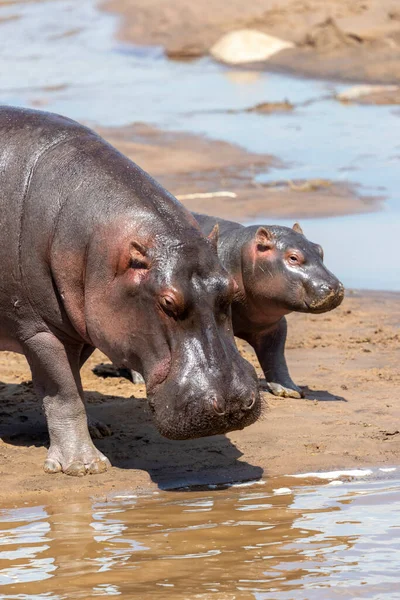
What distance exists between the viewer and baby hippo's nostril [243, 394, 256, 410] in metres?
5.89

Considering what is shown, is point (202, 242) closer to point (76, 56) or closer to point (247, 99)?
point (247, 99)

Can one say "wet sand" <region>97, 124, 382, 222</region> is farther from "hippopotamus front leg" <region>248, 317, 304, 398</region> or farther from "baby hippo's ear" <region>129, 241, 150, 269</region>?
"baby hippo's ear" <region>129, 241, 150, 269</region>

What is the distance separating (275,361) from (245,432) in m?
1.17

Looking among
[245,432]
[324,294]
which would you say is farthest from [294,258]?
[245,432]

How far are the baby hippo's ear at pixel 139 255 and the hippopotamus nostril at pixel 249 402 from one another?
0.77 m

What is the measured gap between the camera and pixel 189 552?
18.1ft

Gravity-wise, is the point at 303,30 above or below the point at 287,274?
above

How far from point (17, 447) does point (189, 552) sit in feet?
7.05

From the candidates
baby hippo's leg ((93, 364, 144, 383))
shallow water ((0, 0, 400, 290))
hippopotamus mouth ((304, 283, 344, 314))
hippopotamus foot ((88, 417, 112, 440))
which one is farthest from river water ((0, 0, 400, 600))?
shallow water ((0, 0, 400, 290))

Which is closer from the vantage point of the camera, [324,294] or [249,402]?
[249,402]

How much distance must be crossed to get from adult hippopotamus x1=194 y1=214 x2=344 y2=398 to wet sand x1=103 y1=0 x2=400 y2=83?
1725cm

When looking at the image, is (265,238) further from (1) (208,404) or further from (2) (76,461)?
(1) (208,404)

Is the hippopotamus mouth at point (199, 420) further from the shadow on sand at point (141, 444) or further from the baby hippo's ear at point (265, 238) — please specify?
the baby hippo's ear at point (265, 238)

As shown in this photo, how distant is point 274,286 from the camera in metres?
8.39
